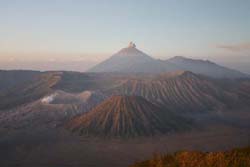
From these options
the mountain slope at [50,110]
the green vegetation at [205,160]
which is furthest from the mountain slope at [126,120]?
the green vegetation at [205,160]

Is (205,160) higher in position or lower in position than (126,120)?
higher

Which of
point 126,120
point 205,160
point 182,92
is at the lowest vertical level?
point 126,120

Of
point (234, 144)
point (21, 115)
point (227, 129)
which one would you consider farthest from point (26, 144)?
point (227, 129)

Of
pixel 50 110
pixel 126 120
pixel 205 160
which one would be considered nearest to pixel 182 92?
pixel 126 120

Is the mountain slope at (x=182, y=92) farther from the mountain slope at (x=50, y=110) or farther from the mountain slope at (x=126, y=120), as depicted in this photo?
the mountain slope at (x=126, y=120)

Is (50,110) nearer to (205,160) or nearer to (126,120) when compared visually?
(126,120)
